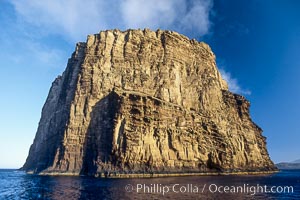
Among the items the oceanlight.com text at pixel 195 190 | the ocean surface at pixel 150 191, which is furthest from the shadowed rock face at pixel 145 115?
the oceanlight.com text at pixel 195 190

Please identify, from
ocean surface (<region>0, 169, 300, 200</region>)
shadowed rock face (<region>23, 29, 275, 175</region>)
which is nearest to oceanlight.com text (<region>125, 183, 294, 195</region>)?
ocean surface (<region>0, 169, 300, 200</region>)

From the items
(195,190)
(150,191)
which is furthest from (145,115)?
(150,191)

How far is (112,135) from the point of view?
8631cm

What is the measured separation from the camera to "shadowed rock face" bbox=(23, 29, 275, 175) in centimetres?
8794

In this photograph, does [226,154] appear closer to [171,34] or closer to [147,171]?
[147,171]

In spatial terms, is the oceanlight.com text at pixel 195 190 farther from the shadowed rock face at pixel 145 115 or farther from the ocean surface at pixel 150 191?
the shadowed rock face at pixel 145 115

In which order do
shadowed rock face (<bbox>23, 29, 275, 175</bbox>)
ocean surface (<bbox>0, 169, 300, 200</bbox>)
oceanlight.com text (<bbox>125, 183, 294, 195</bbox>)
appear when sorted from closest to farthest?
ocean surface (<bbox>0, 169, 300, 200</bbox>)
oceanlight.com text (<bbox>125, 183, 294, 195</bbox>)
shadowed rock face (<bbox>23, 29, 275, 175</bbox>)

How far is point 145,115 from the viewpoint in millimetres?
91625

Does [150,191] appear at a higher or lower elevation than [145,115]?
lower

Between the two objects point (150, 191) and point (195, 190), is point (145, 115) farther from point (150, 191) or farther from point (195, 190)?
point (150, 191)

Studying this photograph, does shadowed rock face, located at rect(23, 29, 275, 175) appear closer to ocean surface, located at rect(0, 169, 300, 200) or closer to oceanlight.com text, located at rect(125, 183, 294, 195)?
ocean surface, located at rect(0, 169, 300, 200)

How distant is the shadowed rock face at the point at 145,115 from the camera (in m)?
87.9

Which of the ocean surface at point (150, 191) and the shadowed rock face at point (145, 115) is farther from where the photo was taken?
the shadowed rock face at point (145, 115)

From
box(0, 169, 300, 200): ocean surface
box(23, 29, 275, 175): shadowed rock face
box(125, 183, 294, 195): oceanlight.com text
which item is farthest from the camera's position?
box(23, 29, 275, 175): shadowed rock face
